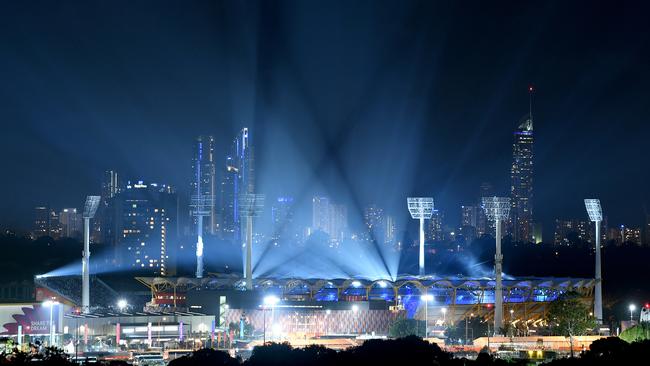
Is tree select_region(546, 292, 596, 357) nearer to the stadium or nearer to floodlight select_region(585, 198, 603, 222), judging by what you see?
the stadium

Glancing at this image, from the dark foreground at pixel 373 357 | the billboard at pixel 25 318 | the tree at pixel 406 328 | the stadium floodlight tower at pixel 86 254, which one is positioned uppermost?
the stadium floodlight tower at pixel 86 254

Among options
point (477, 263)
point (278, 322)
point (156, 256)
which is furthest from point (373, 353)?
point (156, 256)

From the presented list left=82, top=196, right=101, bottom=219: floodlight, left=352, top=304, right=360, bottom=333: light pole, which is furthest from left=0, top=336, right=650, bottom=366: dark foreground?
left=82, top=196, right=101, bottom=219: floodlight

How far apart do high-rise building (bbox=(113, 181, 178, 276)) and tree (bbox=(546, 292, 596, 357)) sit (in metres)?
77.7

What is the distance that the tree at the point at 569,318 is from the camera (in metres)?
62.7

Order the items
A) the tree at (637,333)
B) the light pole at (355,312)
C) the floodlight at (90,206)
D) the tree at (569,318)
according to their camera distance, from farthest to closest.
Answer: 1. the floodlight at (90,206)
2. the light pole at (355,312)
3. the tree at (569,318)
4. the tree at (637,333)

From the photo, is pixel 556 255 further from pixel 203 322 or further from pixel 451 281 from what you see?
pixel 203 322

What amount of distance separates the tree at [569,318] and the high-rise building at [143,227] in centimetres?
7767

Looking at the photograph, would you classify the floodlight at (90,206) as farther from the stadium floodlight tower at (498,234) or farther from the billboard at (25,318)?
the stadium floodlight tower at (498,234)

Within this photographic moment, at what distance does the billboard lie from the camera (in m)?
52.1

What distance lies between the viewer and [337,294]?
74.1 metres

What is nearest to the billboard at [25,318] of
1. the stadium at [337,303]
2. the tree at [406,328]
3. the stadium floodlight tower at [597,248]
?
the stadium at [337,303]

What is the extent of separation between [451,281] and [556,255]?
186 ft

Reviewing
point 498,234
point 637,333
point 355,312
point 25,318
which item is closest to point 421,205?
point 498,234
